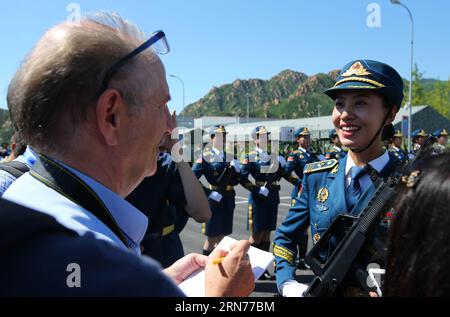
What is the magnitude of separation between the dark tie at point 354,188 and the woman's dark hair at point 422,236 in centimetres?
129

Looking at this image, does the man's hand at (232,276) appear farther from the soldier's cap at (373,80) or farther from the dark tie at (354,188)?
the soldier's cap at (373,80)

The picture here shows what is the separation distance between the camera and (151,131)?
1.33 metres

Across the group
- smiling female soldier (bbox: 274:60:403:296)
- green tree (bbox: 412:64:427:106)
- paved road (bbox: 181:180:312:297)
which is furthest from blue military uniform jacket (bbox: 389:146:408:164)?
green tree (bbox: 412:64:427:106)

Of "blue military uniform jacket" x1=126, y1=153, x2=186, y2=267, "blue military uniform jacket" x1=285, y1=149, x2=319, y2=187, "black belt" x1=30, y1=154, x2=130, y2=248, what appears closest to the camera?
"black belt" x1=30, y1=154, x2=130, y2=248

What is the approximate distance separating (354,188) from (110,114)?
1.61 metres

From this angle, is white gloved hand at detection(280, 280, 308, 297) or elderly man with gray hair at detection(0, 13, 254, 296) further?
white gloved hand at detection(280, 280, 308, 297)

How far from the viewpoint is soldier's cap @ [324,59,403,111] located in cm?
229

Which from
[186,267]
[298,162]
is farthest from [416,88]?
[186,267]

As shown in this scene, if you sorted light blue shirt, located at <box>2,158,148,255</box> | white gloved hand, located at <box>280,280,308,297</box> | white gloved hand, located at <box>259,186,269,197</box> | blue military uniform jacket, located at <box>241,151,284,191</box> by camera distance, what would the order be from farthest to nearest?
blue military uniform jacket, located at <box>241,151,284,191</box>, white gloved hand, located at <box>259,186,269,197</box>, white gloved hand, located at <box>280,280,308,297</box>, light blue shirt, located at <box>2,158,148,255</box>

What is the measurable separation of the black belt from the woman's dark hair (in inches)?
27.5

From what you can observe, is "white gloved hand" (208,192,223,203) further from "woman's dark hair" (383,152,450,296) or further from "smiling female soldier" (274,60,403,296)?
"woman's dark hair" (383,152,450,296)

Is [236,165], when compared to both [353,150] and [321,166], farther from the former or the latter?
[353,150]

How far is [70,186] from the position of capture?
1010 millimetres
